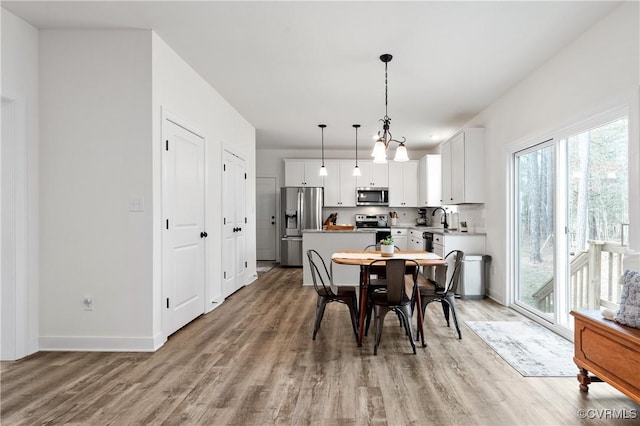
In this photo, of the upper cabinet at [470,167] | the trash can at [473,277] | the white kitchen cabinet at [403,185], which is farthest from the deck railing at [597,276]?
the white kitchen cabinet at [403,185]

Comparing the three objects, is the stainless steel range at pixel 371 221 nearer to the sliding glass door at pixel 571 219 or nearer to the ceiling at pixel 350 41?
the ceiling at pixel 350 41

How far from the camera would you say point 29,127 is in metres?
3.08

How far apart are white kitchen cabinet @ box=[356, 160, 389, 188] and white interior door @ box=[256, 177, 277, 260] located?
200 cm

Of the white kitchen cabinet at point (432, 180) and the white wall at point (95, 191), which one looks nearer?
the white wall at point (95, 191)

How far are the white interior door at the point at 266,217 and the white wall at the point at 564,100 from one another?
4774 millimetres

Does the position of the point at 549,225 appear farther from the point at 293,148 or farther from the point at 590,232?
the point at 293,148

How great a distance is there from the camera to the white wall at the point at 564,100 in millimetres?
2678

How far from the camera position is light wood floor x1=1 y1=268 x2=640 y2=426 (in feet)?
6.95

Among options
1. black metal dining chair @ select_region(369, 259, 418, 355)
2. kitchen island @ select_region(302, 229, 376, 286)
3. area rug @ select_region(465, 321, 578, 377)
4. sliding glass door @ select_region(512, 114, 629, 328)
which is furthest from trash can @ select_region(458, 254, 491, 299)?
black metal dining chair @ select_region(369, 259, 418, 355)

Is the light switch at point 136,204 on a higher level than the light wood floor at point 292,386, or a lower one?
higher

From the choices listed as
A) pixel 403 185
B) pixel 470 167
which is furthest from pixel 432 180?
pixel 470 167

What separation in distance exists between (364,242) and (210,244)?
2.56 meters

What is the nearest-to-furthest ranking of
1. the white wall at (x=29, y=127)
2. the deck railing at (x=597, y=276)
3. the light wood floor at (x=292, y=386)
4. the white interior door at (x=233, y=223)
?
the light wood floor at (x=292, y=386) → the white wall at (x=29, y=127) → the deck railing at (x=597, y=276) → the white interior door at (x=233, y=223)

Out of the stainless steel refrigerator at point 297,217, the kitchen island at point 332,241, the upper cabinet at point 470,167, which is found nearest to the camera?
the upper cabinet at point 470,167
